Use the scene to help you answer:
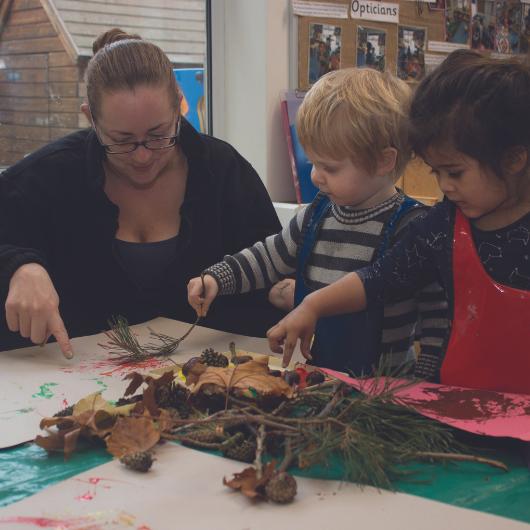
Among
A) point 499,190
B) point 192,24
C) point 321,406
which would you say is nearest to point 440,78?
point 499,190

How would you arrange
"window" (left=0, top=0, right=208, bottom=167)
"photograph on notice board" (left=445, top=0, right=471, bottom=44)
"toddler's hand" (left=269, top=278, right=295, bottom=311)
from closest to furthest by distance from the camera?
"toddler's hand" (left=269, top=278, right=295, bottom=311)
"window" (left=0, top=0, right=208, bottom=167)
"photograph on notice board" (left=445, top=0, right=471, bottom=44)

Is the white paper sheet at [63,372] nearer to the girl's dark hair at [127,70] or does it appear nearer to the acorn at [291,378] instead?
the acorn at [291,378]

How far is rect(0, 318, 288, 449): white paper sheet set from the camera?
988 mm

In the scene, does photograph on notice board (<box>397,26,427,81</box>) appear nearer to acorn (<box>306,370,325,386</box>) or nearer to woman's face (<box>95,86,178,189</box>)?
woman's face (<box>95,86,178,189</box>)

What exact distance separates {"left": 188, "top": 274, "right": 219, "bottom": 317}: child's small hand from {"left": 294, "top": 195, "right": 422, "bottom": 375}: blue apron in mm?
177

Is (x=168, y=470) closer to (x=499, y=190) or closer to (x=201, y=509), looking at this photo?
(x=201, y=509)

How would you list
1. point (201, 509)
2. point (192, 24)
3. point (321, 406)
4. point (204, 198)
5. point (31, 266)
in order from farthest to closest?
point (192, 24) → point (204, 198) → point (31, 266) → point (321, 406) → point (201, 509)

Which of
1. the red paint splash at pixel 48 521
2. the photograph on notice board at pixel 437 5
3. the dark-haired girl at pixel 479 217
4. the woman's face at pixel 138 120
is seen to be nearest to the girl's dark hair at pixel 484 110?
the dark-haired girl at pixel 479 217

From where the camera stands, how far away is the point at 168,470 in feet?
2.63

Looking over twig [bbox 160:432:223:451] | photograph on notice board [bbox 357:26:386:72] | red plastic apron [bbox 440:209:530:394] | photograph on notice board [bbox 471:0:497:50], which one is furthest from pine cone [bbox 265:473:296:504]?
photograph on notice board [bbox 471:0:497:50]

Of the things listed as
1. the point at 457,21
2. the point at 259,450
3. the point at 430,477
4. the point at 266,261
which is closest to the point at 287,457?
the point at 259,450

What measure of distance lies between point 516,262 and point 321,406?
370mm

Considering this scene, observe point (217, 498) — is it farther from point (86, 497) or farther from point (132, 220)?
point (132, 220)

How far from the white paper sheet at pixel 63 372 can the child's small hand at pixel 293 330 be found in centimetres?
20
